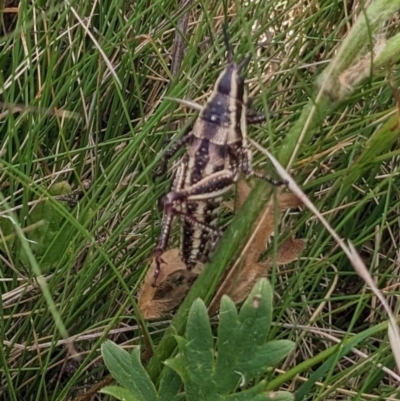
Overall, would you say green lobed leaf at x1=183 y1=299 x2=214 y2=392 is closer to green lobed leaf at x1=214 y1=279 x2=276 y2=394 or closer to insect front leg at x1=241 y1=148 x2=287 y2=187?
green lobed leaf at x1=214 y1=279 x2=276 y2=394

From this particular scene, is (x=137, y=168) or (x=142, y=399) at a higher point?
(x=137, y=168)

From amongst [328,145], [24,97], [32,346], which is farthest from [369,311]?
→ [24,97]

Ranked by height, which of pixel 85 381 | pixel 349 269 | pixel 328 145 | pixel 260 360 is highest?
pixel 328 145

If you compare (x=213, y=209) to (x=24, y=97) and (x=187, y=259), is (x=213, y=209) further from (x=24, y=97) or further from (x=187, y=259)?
(x=24, y=97)

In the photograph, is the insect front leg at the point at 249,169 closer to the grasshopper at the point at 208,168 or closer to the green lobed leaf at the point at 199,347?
the grasshopper at the point at 208,168

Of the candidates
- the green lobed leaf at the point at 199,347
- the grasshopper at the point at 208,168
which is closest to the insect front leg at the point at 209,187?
the grasshopper at the point at 208,168

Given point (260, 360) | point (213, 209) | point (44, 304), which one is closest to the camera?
point (260, 360)

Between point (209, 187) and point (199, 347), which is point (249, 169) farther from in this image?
point (199, 347)
